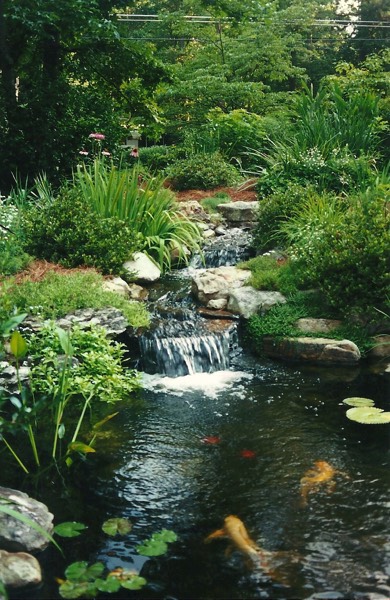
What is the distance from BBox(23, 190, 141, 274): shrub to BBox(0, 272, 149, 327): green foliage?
691mm

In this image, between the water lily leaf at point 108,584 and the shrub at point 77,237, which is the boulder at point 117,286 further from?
the water lily leaf at point 108,584

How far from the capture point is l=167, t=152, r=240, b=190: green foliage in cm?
1345

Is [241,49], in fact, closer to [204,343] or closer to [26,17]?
[26,17]

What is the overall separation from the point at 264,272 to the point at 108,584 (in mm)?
5784

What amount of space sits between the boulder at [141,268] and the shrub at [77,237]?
12 centimetres

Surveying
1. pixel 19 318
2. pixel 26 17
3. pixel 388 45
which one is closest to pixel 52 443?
pixel 19 318

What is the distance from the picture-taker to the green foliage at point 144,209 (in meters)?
9.33

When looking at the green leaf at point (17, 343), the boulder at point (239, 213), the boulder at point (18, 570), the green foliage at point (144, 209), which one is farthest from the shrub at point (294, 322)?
the boulder at point (18, 570)

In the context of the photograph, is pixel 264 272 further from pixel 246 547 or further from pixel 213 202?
pixel 246 547

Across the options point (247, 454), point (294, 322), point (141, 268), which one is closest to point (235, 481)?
point (247, 454)

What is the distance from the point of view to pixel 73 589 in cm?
349

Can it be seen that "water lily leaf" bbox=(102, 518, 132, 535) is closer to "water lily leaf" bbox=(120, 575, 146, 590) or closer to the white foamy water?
"water lily leaf" bbox=(120, 575, 146, 590)

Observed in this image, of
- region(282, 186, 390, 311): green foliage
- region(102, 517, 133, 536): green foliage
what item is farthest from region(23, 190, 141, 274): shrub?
region(102, 517, 133, 536): green foliage

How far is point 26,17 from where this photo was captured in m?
10.8
